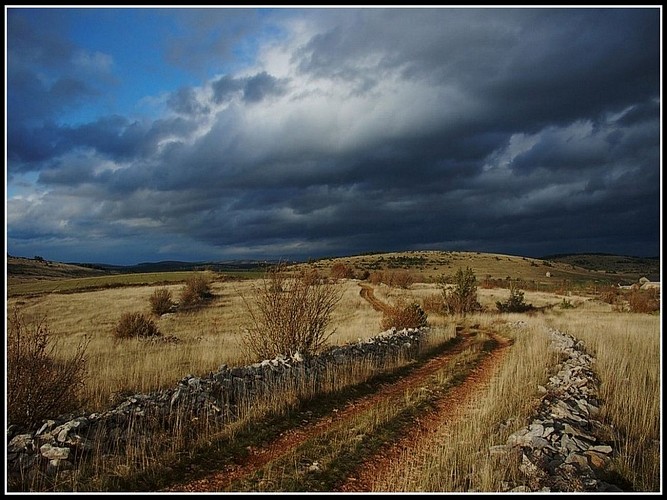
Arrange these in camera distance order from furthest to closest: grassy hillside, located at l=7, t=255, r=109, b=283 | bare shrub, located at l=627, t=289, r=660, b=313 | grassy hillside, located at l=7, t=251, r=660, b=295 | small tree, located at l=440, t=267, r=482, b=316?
grassy hillside, located at l=7, t=255, r=109, b=283 → grassy hillside, located at l=7, t=251, r=660, b=295 → bare shrub, located at l=627, t=289, r=660, b=313 → small tree, located at l=440, t=267, r=482, b=316

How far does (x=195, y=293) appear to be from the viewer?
5069 centimetres

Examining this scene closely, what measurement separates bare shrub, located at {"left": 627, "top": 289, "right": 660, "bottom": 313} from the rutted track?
30910 millimetres

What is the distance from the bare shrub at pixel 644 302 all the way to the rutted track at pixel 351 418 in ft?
101

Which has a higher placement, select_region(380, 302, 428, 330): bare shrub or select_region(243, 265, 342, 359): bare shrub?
select_region(243, 265, 342, 359): bare shrub

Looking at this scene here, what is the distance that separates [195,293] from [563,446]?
47.6 metres

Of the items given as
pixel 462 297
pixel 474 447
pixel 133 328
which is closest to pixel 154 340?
pixel 133 328

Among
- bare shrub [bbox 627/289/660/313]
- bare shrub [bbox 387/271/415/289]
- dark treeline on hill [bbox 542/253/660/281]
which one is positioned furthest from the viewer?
dark treeline on hill [bbox 542/253/660/281]

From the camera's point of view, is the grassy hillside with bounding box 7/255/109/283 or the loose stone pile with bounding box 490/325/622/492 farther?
the grassy hillside with bounding box 7/255/109/283

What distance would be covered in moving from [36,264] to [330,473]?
154154 millimetres

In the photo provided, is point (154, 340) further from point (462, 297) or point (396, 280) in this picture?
point (396, 280)

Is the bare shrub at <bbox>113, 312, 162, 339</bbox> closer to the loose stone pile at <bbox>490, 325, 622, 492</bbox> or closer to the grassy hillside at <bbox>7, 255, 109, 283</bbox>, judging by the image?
the loose stone pile at <bbox>490, 325, 622, 492</bbox>

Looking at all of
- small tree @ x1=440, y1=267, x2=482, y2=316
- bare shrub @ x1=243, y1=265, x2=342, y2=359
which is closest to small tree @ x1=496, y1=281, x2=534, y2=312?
small tree @ x1=440, y1=267, x2=482, y2=316

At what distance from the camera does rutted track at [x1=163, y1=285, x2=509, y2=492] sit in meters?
6.63

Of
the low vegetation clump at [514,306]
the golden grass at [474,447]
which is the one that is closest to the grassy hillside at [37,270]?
the low vegetation clump at [514,306]
